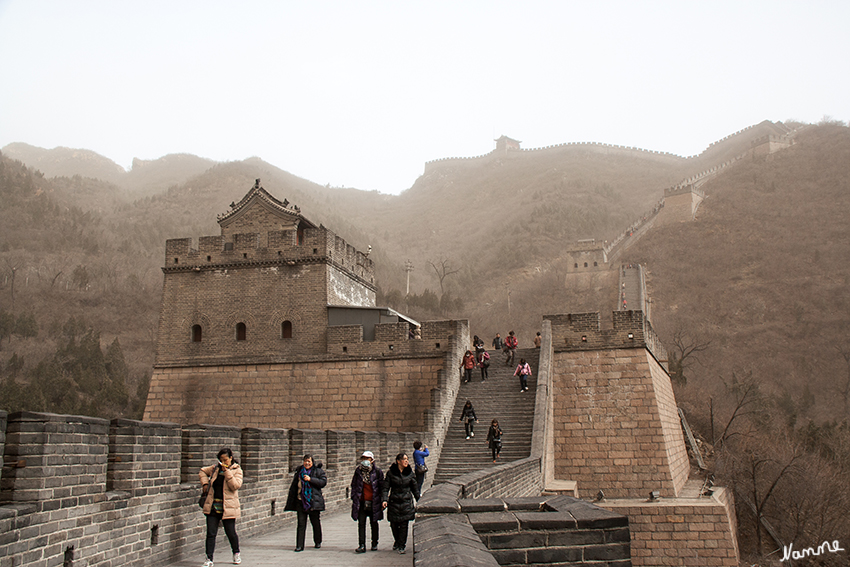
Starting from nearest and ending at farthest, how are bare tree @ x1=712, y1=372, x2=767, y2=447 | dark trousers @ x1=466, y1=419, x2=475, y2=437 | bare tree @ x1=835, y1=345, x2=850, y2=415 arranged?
dark trousers @ x1=466, y1=419, x2=475, y2=437
bare tree @ x1=712, y1=372, x2=767, y2=447
bare tree @ x1=835, y1=345, x2=850, y2=415

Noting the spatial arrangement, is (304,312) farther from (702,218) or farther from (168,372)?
(702,218)

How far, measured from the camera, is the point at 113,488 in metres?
7.32

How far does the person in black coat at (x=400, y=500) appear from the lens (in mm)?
8719

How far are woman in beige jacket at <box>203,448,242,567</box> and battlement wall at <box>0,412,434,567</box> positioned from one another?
27.6 inches

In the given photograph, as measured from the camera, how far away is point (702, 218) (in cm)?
7419

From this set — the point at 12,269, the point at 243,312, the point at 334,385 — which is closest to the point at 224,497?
the point at 334,385

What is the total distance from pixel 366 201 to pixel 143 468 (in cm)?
13512

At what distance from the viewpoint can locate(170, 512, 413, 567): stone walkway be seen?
25.9ft

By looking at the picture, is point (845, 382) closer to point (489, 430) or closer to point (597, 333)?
point (597, 333)

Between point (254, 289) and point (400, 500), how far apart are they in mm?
15179

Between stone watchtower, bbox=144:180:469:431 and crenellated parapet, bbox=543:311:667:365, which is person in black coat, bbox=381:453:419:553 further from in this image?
crenellated parapet, bbox=543:311:667:365

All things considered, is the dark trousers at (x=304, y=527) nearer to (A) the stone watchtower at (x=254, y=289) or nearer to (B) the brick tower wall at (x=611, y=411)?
(B) the brick tower wall at (x=611, y=411)

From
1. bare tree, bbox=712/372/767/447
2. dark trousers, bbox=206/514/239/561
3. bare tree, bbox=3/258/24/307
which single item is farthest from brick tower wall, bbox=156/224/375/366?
bare tree, bbox=3/258/24/307

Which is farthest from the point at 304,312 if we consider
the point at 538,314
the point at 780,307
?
the point at 780,307
